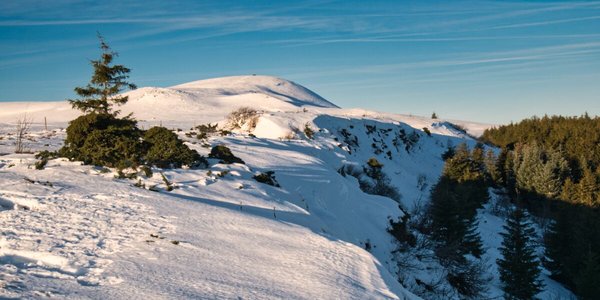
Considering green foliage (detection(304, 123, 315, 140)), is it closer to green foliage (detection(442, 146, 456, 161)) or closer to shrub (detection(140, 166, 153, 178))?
shrub (detection(140, 166, 153, 178))

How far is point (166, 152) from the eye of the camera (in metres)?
11.4

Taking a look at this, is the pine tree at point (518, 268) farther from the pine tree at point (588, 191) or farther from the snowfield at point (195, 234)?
the pine tree at point (588, 191)

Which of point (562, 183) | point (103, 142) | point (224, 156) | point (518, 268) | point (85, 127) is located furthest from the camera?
point (562, 183)

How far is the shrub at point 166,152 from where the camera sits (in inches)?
446

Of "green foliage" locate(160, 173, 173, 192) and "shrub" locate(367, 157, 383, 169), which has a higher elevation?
"green foliage" locate(160, 173, 173, 192)

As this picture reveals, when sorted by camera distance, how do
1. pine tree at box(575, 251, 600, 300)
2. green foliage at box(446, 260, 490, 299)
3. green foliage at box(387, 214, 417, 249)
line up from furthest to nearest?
pine tree at box(575, 251, 600, 300)
green foliage at box(387, 214, 417, 249)
green foliage at box(446, 260, 490, 299)

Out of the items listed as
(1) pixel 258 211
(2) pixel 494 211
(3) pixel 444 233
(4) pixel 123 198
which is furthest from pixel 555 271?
(4) pixel 123 198

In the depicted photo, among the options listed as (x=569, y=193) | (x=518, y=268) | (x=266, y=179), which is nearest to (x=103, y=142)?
(x=266, y=179)

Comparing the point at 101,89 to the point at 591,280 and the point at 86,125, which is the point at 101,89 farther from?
the point at 591,280

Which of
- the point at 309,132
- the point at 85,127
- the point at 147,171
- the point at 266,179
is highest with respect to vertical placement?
the point at 309,132

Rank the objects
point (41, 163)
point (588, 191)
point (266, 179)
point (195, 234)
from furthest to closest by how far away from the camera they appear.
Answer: point (588, 191) → point (266, 179) → point (41, 163) → point (195, 234)

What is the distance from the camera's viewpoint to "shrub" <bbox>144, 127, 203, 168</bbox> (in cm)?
1134

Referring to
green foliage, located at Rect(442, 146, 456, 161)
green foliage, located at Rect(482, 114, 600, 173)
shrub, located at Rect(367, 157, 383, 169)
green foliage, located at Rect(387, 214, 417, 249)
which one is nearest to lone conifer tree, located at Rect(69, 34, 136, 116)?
green foliage, located at Rect(387, 214, 417, 249)

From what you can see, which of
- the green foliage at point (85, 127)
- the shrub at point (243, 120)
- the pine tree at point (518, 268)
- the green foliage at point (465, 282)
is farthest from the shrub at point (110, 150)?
the pine tree at point (518, 268)
